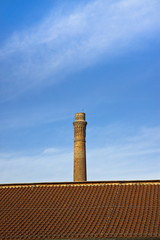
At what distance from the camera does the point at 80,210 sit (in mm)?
19609

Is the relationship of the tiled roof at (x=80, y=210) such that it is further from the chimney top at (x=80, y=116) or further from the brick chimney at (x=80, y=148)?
the chimney top at (x=80, y=116)

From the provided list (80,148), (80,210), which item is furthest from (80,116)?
(80,210)

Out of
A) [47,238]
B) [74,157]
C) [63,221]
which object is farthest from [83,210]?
[74,157]

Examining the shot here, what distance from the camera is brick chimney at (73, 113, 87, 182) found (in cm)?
3861

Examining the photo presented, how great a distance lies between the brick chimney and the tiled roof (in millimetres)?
16014

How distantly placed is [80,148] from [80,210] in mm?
20106

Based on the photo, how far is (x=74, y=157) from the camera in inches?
1553

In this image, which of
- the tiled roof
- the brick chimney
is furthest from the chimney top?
the tiled roof

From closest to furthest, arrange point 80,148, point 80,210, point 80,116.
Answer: point 80,210 < point 80,148 < point 80,116

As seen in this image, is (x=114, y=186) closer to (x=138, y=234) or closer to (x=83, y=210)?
(x=83, y=210)

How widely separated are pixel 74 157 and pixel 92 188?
57.9ft

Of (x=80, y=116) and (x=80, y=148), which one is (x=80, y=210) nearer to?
(x=80, y=148)

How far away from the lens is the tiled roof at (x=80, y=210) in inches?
699

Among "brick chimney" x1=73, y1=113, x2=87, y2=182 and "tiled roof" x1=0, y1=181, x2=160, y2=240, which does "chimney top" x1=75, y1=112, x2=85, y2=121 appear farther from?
"tiled roof" x1=0, y1=181, x2=160, y2=240
